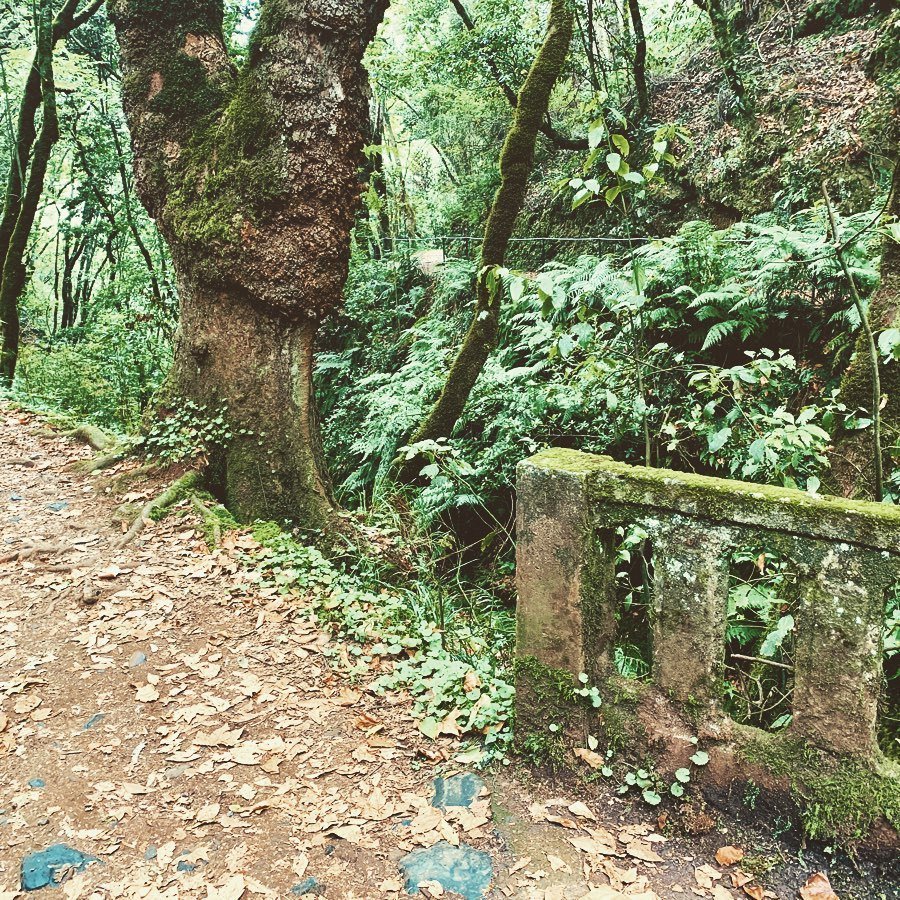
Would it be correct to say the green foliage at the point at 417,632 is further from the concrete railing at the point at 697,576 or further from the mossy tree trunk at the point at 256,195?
the mossy tree trunk at the point at 256,195

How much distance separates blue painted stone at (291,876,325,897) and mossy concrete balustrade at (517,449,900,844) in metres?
1.09

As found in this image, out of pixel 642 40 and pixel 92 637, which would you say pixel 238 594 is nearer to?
pixel 92 637

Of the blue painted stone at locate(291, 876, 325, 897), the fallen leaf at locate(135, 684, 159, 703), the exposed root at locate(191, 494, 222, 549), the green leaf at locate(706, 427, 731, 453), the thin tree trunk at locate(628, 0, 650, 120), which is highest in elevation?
the thin tree trunk at locate(628, 0, 650, 120)

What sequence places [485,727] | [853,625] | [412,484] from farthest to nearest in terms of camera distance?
[412,484] → [485,727] → [853,625]

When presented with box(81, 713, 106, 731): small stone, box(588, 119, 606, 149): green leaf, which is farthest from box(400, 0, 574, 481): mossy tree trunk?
box(81, 713, 106, 731): small stone

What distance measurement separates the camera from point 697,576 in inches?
99.0

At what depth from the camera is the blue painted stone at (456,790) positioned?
2846 millimetres

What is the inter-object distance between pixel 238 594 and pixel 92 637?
90 cm

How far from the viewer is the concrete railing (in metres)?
2.25

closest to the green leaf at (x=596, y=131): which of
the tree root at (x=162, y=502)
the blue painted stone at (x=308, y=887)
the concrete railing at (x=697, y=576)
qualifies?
the concrete railing at (x=697, y=576)

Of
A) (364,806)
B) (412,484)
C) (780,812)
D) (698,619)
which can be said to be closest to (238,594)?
(364,806)

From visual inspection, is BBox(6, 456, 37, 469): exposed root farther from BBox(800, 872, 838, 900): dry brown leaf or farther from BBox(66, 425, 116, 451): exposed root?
BBox(800, 872, 838, 900): dry brown leaf

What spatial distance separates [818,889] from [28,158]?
46.0 feet

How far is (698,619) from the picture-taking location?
2535 millimetres
